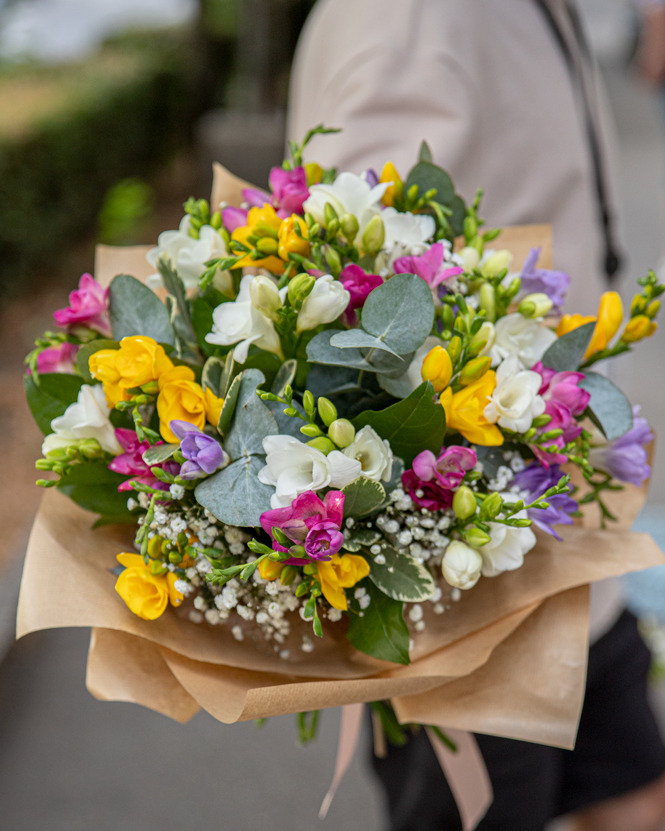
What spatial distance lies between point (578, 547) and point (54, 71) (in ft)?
19.4

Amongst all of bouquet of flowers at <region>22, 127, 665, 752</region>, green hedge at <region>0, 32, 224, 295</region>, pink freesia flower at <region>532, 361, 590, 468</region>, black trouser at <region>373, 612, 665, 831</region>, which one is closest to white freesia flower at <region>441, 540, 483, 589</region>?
bouquet of flowers at <region>22, 127, 665, 752</region>

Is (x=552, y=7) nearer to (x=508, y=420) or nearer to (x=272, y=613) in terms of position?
(x=508, y=420)

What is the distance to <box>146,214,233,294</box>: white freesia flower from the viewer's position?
745mm

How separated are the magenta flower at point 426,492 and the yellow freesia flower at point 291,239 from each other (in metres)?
0.23

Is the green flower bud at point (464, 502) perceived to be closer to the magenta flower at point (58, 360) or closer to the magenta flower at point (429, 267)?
the magenta flower at point (429, 267)

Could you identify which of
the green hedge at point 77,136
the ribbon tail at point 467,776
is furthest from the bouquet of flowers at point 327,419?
the green hedge at point 77,136

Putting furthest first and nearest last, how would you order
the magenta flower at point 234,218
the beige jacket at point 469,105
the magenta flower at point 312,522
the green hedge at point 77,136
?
the green hedge at point 77,136, the beige jacket at point 469,105, the magenta flower at point 234,218, the magenta flower at point 312,522

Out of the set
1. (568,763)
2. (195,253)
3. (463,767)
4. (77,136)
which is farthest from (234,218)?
(77,136)

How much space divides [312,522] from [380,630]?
6.9 inches

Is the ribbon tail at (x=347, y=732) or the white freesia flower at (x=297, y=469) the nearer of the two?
the white freesia flower at (x=297, y=469)

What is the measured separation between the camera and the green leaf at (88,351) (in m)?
0.69

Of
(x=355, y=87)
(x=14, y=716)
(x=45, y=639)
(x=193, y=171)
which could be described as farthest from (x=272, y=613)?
(x=193, y=171)

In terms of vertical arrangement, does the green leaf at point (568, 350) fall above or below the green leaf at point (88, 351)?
above

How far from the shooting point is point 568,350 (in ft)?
2.40
